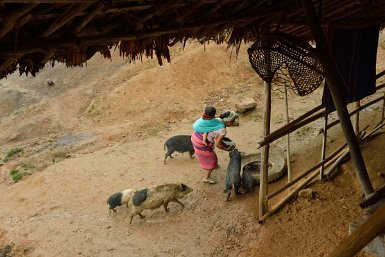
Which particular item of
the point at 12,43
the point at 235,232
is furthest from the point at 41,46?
the point at 235,232

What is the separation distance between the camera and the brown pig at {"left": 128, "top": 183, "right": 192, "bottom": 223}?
6.39 m

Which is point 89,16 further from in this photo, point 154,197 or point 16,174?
point 16,174

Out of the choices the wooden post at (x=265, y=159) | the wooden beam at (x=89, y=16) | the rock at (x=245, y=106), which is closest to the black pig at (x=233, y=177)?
the wooden post at (x=265, y=159)

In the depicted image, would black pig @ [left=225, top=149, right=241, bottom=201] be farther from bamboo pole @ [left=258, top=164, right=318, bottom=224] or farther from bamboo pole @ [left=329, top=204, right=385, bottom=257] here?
bamboo pole @ [left=329, top=204, right=385, bottom=257]

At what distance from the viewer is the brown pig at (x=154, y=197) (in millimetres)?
6387

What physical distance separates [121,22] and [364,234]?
2.43m

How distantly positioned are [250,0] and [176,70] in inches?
484

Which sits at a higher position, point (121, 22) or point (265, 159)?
point (121, 22)

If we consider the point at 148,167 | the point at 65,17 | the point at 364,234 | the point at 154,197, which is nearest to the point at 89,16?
the point at 65,17

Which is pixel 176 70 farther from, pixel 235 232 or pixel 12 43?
pixel 12 43

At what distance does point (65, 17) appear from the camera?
104 inches

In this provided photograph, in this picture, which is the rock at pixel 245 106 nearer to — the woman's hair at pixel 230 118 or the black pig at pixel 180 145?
the woman's hair at pixel 230 118

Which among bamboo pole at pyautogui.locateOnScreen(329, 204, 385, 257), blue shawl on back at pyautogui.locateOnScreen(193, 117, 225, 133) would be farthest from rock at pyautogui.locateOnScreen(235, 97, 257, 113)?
bamboo pole at pyautogui.locateOnScreen(329, 204, 385, 257)

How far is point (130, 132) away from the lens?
39.7 ft
